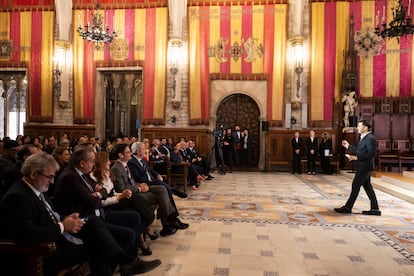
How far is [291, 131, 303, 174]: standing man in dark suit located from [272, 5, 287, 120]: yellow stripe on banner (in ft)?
3.47

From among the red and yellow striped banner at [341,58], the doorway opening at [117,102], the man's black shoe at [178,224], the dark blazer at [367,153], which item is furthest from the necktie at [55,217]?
the red and yellow striped banner at [341,58]

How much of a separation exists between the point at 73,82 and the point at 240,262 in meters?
10.9

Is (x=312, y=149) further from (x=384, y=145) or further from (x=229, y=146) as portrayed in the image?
(x=384, y=145)

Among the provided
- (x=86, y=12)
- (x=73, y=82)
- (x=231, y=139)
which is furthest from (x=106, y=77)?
(x=231, y=139)

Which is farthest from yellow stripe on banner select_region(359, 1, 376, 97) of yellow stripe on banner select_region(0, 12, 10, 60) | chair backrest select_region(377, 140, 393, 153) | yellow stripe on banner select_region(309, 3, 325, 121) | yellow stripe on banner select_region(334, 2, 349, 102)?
yellow stripe on banner select_region(0, 12, 10, 60)

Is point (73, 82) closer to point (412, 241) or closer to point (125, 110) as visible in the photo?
point (125, 110)

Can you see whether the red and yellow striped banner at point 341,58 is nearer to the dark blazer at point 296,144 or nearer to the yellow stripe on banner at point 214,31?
the dark blazer at point 296,144

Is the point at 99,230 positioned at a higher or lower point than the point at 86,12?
lower

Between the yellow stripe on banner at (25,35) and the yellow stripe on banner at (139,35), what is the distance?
402 cm

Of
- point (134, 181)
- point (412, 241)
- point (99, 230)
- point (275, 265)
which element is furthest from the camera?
point (134, 181)

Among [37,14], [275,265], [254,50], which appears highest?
[37,14]

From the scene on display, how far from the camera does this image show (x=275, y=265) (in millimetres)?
3318

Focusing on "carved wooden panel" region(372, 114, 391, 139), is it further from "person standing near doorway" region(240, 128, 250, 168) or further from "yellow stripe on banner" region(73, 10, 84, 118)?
"yellow stripe on banner" region(73, 10, 84, 118)

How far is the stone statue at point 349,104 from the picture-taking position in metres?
10.9
